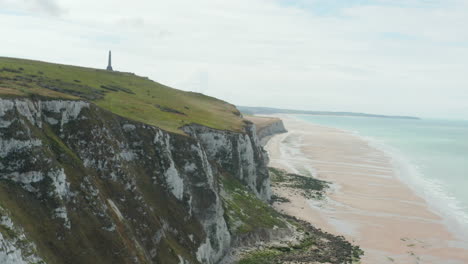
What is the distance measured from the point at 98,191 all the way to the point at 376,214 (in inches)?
2283

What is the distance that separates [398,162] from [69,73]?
114 m

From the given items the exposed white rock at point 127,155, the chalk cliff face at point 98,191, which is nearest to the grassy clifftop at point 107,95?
the chalk cliff face at point 98,191

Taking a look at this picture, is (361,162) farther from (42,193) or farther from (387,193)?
(42,193)

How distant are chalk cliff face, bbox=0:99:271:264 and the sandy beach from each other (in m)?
24.9

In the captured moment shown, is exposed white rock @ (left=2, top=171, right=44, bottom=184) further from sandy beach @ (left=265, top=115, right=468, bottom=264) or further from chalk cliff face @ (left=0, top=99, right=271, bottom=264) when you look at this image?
sandy beach @ (left=265, top=115, right=468, bottom=264)

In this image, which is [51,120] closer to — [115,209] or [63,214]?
[115,209]

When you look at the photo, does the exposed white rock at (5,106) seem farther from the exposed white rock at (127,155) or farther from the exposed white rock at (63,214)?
the exposed white rock at (127,155)

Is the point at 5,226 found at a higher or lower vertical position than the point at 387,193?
higher

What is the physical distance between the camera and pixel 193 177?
2024 inches

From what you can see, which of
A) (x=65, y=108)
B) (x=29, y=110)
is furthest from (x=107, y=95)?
(x=29, y=110)

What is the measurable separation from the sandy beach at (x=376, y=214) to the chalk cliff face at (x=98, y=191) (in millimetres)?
24923

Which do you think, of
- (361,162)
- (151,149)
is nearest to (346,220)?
(151,149)

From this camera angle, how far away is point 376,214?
77938 mm

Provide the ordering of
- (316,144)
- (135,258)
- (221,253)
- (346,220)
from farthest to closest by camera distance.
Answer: (316,144) < (346,220) < (221,253) < (135,258)
